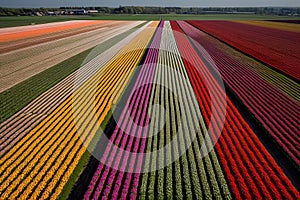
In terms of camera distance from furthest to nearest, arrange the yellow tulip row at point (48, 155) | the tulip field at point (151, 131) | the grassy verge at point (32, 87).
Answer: the grassy verge at point (32, 87) < the tulip field at point (151, 131) < the yellow tulip row at point (48, 155)

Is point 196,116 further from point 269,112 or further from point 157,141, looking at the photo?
point 269,112

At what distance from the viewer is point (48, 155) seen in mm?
11844

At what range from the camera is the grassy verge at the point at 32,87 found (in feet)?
56.5

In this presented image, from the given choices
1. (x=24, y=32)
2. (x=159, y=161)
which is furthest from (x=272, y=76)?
(x=24, y=32)

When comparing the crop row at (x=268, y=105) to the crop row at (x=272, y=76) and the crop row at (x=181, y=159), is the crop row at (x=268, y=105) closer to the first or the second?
the crop row at (x=272, y=76)

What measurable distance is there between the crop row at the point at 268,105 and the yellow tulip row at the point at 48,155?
9788 mm

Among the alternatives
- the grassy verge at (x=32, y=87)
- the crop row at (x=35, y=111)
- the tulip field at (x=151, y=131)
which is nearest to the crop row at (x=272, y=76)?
the tulip field at (x=151, y=131)

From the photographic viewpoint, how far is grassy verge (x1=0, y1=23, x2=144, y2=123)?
17.2 m

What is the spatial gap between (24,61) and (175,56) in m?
18.9

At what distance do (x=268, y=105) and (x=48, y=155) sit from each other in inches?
549

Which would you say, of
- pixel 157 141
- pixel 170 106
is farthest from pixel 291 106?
pixel 157 141

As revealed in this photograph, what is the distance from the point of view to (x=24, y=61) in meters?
31.6

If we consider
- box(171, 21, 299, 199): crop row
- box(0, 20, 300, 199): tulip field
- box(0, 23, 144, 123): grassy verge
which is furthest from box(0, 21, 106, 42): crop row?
box(171, 21, 299, 199): crop row

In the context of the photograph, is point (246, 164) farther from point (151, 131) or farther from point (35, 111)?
point (35, 111)
